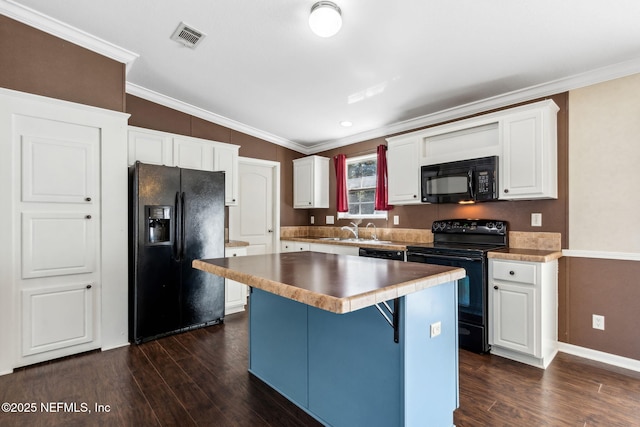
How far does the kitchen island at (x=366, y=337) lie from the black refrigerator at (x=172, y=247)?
1507mm

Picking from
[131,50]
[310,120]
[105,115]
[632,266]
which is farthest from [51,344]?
[632,266]

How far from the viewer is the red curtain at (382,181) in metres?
4.25

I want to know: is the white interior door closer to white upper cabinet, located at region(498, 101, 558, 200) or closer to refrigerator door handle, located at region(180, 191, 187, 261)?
refrigerator door handle, located at region(180, 191, 187, 261)

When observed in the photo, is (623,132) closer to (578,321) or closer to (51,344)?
(578,321)

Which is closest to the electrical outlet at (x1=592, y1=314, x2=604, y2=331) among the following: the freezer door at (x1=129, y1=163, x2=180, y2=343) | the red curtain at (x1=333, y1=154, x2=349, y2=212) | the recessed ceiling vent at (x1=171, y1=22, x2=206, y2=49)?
the red curtain at (x1=333, y1=154, x2=349, y2=212)

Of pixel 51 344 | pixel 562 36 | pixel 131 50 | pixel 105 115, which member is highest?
pixel 131 50

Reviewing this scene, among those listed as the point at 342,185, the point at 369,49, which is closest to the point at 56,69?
the point at 369,49

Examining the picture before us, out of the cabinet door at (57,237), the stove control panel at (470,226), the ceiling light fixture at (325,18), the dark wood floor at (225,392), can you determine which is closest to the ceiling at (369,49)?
the ceiling light fixture at (325,18)

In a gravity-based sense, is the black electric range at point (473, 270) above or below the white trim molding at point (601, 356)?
above

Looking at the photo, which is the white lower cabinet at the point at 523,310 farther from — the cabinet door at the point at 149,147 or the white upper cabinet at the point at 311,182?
the cabinet door at the point at 149,147

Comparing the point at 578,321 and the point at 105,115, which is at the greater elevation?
the point at 105,115

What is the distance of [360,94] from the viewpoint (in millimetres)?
3426

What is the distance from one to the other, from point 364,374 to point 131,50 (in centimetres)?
340

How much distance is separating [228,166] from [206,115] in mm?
826
